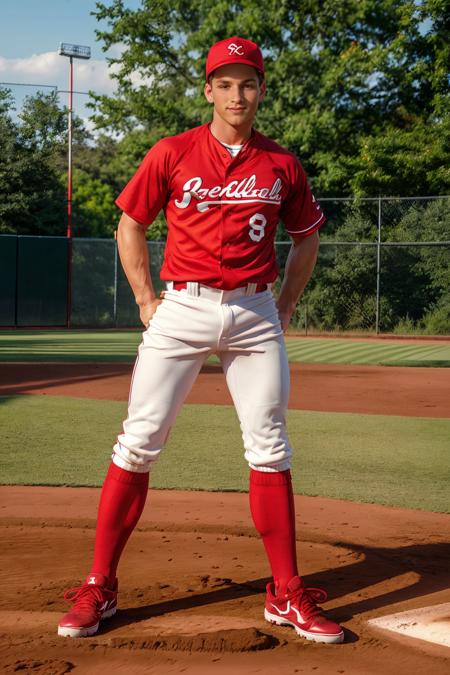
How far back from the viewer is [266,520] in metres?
3.53

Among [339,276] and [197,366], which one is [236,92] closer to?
[197,366]

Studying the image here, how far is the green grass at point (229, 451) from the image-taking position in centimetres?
623

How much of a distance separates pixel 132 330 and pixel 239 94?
22770 millimetres

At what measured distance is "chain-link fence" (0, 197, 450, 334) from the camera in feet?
74.7

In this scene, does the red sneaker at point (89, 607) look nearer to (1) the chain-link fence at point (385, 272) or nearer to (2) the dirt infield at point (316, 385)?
(2) the dirt infield at point (316, 385)

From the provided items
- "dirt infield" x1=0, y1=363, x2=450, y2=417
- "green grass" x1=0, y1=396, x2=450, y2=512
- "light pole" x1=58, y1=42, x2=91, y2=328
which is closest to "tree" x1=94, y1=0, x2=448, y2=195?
"light pole" x1=58, y1=42, x2=91, y2=328

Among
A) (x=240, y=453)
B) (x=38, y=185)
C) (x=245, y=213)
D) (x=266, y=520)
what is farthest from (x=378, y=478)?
(x=38, y=185)

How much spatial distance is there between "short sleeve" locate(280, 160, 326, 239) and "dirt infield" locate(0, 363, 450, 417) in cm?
650

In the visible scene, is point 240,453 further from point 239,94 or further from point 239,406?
point 239,94

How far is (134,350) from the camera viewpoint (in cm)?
1828

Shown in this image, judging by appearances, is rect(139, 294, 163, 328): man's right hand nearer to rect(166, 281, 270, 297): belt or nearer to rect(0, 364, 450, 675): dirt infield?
rect(166, 281, 270, 297): belt

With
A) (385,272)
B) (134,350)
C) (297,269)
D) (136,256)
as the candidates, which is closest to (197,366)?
(136,256)

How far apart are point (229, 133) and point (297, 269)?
620mm

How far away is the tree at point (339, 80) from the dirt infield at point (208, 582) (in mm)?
22896
